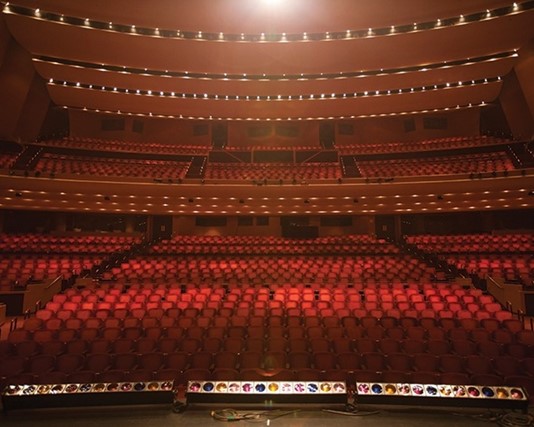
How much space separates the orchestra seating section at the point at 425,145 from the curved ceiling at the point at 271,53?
115 centimetres

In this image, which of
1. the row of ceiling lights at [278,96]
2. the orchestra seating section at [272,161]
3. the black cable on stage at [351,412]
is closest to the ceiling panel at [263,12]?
the row of ceiling lights at [278,96]

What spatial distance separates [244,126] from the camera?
13.6 metres

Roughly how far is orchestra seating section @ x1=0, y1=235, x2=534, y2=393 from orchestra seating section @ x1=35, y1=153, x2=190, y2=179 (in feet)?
11.8

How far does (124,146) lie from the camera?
12.2 metres

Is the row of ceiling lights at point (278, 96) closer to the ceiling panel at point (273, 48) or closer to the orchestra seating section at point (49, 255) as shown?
the ceiling panel at point (273, 48)

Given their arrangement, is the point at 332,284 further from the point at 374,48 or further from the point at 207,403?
the point at 374,48

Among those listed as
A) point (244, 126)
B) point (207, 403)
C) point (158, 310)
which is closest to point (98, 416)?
point (207, 403)

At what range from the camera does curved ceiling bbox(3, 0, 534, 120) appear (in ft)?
23.9

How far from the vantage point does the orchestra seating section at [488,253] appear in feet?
23.7

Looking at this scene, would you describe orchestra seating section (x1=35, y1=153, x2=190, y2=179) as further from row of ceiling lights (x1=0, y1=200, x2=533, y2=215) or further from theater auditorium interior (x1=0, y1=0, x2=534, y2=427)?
row of ceiling lights (x1=0, y1=200, x2=533, y2=215)

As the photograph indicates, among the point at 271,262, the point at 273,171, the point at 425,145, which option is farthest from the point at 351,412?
the point at 425,145

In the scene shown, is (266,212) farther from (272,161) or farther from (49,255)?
(49,255)

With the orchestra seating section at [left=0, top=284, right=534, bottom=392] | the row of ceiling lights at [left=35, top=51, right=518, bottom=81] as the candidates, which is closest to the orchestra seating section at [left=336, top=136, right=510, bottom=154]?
the row of ceiling lights at [left=35, top=51, right=518, bottom=81]

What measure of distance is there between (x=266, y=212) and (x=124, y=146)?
5.31 m
